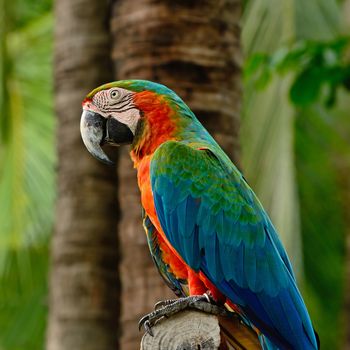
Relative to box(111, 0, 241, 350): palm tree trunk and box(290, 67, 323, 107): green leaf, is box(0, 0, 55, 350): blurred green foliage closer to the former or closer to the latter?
box(111, 0, 241, 350): palm tree trunk

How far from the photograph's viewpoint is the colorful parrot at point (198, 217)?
2432 mm

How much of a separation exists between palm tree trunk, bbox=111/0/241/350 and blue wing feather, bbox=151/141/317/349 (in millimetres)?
1186

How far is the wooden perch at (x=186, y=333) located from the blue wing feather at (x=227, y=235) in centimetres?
25

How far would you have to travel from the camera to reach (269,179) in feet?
23.6

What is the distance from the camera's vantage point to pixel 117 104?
8.93ft

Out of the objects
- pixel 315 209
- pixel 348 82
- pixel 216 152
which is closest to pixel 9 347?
pixel 315 209

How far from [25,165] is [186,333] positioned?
6.06m

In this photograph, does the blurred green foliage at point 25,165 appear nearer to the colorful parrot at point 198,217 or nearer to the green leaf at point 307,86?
the green leaf at point 307,86

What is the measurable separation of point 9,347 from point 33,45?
3739 millimetres

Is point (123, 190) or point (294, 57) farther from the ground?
point (294, 57)

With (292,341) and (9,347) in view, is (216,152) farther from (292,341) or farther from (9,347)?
(9,347)

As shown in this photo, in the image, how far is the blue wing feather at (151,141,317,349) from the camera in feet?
7.95

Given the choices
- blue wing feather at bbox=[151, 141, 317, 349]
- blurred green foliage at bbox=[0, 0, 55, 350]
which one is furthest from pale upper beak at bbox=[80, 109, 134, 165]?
blurred green foliage at bbox=[0, 0, 55, 350]

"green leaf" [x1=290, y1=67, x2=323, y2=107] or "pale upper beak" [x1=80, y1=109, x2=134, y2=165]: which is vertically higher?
"green leaf" [x1=290, y1=67, x2=323, y2=107]
